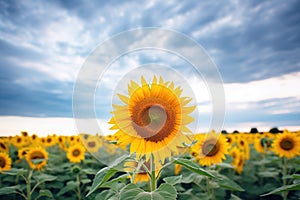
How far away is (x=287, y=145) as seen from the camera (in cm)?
652

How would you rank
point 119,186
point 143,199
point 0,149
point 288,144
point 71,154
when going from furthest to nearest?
point 0,149 → point 71,154 → point 288,144 → point 119,186 → point 143,199

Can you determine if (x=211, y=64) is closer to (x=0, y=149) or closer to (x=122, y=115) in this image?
(x=122, y=115)

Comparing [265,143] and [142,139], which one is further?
[265,143]

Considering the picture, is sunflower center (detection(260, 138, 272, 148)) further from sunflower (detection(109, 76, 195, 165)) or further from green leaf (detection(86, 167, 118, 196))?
green leaf (detection(86, 167, 118, 196))

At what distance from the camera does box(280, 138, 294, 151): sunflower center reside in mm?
6504

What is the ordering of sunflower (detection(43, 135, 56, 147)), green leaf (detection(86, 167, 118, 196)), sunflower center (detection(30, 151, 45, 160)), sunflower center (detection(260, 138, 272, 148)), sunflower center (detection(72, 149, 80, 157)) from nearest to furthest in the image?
green leaf (detection(86, 167, 118, 196)), sunflower center (detection(30, 151, 45, 160)), sunflower center (detection(72, 149, 80, 157)), sunflower center (detection(260, 138, 272, 148)), sunflower (detection(43, 135, 56, 147))

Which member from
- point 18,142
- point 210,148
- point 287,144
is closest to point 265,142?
point 287,144

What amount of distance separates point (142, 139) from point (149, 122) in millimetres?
152

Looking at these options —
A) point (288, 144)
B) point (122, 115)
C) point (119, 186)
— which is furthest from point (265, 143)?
point (122, 115)

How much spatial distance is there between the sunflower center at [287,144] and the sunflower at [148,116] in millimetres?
5127

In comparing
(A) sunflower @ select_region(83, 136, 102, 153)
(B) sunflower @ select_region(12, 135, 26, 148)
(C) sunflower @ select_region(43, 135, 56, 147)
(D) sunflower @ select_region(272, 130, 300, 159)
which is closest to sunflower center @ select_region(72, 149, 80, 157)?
(C) sunflower @ select_region(43, 135, 56, 147)

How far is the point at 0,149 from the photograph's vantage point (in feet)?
30.1

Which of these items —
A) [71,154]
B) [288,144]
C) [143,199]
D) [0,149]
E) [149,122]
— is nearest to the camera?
[143,199]

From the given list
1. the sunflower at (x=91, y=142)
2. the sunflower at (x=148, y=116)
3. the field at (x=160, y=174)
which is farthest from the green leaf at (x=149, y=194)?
the sunflower at (x=91, y=142)
